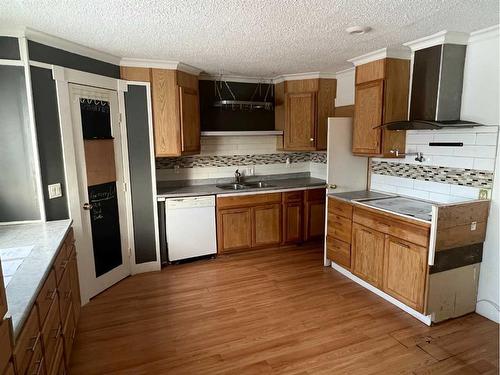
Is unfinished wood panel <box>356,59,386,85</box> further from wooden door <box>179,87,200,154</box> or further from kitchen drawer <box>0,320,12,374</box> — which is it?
kitchen drawer <box>0,320,12,374</box>

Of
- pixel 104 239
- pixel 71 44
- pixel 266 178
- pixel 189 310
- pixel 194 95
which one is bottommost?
pixel 189 310

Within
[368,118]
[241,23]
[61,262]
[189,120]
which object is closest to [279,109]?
[189,120]

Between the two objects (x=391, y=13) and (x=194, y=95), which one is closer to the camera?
(x=391, y=13)

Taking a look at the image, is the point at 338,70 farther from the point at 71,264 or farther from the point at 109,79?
the point at 71,264

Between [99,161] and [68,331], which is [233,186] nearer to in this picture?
[99,161]

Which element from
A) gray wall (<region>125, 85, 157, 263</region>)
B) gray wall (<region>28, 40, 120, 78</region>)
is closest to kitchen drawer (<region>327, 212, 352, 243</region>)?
gray wall (<region>125, 85, 157, 263</region>)

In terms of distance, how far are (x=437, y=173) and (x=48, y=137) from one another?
354cm

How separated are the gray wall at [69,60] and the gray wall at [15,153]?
7.8 inches

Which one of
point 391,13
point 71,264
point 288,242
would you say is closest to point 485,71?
point 391,13

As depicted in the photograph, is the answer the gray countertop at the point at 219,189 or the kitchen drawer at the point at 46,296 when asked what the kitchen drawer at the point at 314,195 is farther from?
the kitchen drawer at the point at 46,296

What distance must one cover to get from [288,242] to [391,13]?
308 cm

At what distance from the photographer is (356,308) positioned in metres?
2.93

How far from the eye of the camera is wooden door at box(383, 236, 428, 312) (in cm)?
262

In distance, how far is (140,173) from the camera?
11.7 feet
